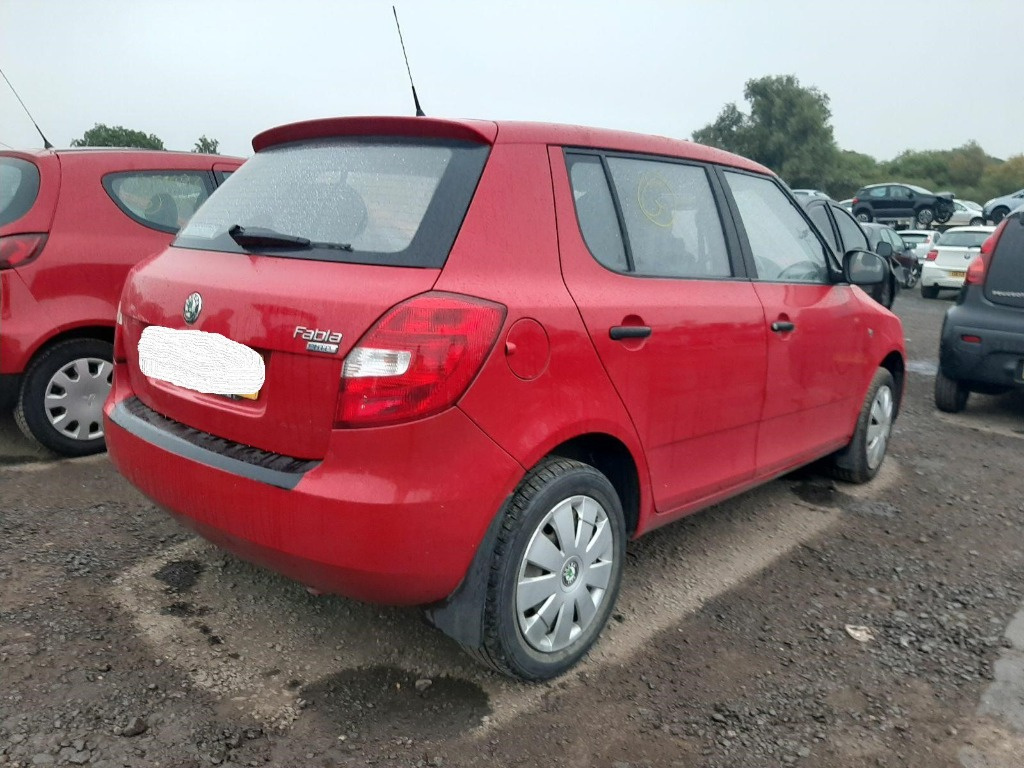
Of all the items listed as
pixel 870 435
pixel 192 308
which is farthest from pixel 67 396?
pixel 870 435

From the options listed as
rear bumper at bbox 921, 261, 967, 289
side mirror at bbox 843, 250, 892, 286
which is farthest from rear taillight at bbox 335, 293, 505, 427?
rear bumper at bbox 921, 261, 967, 289

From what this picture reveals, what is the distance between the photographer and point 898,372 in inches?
198

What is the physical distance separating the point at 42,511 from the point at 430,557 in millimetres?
2518

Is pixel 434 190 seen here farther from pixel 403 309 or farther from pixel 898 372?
pixel 898 372

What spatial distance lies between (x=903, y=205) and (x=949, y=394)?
32259 mm

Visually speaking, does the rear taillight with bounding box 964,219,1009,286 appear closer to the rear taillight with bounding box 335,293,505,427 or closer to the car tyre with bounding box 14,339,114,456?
the rear taillight with bounding box 335,293,505,427

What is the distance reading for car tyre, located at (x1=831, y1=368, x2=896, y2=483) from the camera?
459 cm

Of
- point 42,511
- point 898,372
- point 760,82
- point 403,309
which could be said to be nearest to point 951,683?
point 403,309

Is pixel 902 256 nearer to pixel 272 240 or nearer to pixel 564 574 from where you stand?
pixel 564 574

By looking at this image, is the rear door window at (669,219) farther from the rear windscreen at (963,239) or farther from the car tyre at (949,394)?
the rear windscreen at (963,239)

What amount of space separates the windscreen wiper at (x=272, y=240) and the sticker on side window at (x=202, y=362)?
305mm

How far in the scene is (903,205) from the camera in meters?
35.6

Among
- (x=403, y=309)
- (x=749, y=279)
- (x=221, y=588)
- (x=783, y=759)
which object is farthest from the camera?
(x=749, y=279)

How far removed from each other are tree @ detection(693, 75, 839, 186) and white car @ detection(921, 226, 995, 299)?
50540 millimetres
